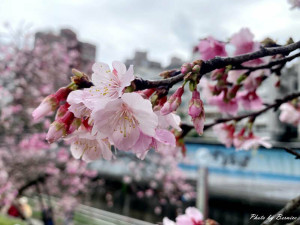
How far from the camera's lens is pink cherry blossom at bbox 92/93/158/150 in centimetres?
56

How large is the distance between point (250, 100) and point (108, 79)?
3.15 feet

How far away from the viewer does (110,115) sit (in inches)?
22.7

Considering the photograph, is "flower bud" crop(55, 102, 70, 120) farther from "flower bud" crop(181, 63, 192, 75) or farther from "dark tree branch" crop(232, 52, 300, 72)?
"dark tree branch" crop(232, 52, 300, 72)

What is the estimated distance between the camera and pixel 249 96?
54.4 inches

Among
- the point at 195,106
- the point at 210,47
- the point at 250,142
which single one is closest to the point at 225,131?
the point at 250,142

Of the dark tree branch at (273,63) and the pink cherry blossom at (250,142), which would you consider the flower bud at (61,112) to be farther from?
the pink cherry blossom at (250,142)

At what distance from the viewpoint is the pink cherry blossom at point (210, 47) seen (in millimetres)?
1182

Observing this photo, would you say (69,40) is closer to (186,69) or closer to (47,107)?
(47,107)

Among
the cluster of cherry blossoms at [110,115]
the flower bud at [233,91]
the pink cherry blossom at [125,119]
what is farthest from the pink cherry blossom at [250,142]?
the pink cherry blossom at [125,119]

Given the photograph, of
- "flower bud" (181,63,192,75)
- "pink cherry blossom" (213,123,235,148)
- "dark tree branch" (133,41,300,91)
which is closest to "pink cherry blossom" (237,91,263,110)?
"pink cherry blossom" (213,123,235,148)

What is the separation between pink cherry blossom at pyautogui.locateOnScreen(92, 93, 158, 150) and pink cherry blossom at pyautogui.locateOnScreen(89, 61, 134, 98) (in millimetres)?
38

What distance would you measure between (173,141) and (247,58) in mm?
258

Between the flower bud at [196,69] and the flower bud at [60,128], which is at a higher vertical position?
the flower bud at [196,69]

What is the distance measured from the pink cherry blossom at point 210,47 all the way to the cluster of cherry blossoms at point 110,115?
575mm
